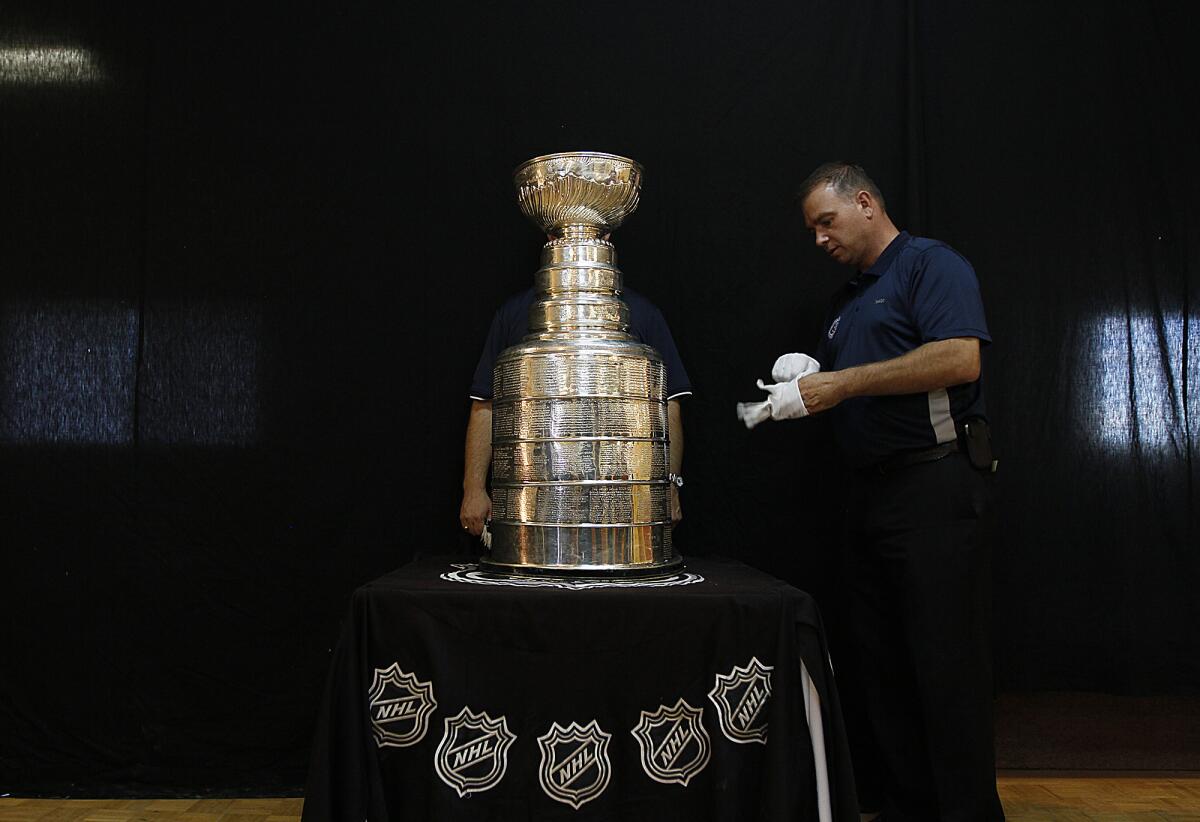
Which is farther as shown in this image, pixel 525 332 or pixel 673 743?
pixel 525 332

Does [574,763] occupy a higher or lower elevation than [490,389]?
lower

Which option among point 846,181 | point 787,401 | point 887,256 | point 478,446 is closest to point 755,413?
point 787,401

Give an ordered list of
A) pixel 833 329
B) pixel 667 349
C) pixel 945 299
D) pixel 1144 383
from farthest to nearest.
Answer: pixel 1144 383
pixel 667 349
pixel 833 329
pixel 945 299

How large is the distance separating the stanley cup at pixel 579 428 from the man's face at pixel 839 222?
61 centimetres

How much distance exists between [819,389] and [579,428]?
546 millimetres

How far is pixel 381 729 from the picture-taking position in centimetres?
161

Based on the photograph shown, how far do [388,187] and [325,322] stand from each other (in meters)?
0.44

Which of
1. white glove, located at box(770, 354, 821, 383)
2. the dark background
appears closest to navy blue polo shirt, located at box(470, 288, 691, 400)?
the dark background

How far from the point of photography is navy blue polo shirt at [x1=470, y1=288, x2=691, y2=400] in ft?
8.23

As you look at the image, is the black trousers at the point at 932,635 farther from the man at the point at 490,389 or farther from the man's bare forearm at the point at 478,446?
the man's bare forearm at the point at 478,446

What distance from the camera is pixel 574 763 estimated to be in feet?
5.29

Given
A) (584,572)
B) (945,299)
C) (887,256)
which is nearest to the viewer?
(584,572)

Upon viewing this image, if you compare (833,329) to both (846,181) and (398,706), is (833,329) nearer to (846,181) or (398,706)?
(846,181)

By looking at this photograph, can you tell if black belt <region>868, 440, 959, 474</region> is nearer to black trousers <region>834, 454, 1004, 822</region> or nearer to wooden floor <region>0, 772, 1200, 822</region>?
black trousers <region>834, 454, 1004, 822</region>
